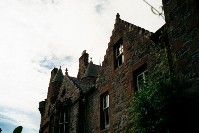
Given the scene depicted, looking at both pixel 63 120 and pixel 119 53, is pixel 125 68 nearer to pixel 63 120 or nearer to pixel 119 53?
pixel 119 53

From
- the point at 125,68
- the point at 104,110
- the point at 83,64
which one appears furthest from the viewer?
the point at 83,64

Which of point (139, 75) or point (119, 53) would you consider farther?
point (119, 53)

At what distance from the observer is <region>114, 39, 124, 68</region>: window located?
14.8 m

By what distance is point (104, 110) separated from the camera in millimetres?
14859

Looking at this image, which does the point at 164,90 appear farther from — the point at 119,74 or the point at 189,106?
the point at 119,74

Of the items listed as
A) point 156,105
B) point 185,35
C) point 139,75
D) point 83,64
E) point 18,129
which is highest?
point 83,64

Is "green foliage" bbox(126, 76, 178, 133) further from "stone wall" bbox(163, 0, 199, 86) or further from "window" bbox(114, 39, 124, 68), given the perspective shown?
"window" bbox(114, 39, 124, 68)

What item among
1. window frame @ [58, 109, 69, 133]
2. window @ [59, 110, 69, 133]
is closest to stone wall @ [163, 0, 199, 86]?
window frame @ [58, 109, 69, 133]

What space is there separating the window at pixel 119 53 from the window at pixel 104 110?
6.46ft

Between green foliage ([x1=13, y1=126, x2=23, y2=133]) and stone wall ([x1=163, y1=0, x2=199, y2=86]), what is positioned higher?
stone wall ([x1=163, y1=0, x2=199, y2=86])

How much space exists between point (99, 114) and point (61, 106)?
5.06 meters

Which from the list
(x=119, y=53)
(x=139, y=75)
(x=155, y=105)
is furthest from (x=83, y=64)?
(x=155, y=105)

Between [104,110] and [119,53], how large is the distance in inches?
133

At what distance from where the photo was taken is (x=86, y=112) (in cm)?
1677
